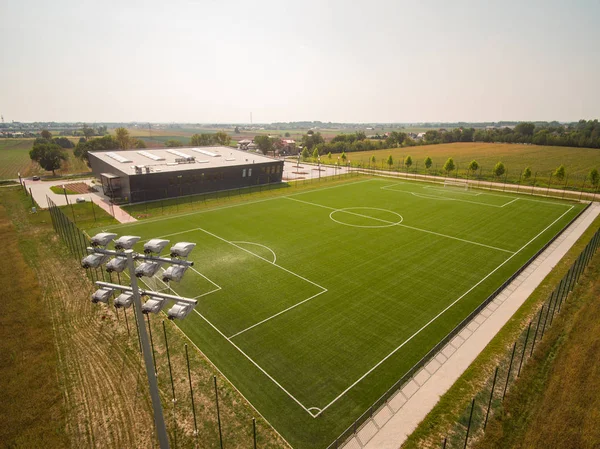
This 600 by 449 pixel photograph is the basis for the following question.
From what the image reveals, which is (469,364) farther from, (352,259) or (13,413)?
(13,413)

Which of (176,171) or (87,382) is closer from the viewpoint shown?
(87,382)

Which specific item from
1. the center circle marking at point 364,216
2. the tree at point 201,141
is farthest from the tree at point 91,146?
the center circle marking at point 364,216

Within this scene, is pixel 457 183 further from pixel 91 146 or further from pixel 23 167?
pixel 23 167

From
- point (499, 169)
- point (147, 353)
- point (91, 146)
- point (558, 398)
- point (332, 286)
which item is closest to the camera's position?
point (147, 353)

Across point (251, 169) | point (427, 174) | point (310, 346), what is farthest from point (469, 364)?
point (427, 174)

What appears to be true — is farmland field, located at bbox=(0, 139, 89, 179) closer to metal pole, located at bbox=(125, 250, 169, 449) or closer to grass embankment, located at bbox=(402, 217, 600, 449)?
metal pole, located at bbox=(125, 250, 169, 449)

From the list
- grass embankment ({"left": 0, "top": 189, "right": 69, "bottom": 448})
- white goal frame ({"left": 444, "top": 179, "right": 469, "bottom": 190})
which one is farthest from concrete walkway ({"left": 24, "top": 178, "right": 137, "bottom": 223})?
white goal frame ({"left": 444, "top": 179, "right": 469, "bottom": 190})

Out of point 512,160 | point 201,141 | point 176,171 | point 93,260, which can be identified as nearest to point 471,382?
point 93,260

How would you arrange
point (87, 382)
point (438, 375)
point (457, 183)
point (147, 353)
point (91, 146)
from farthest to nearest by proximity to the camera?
point (91, 146) < point (457, 183) < point (438, 375) < point (87, 382) < point (147, 353)
